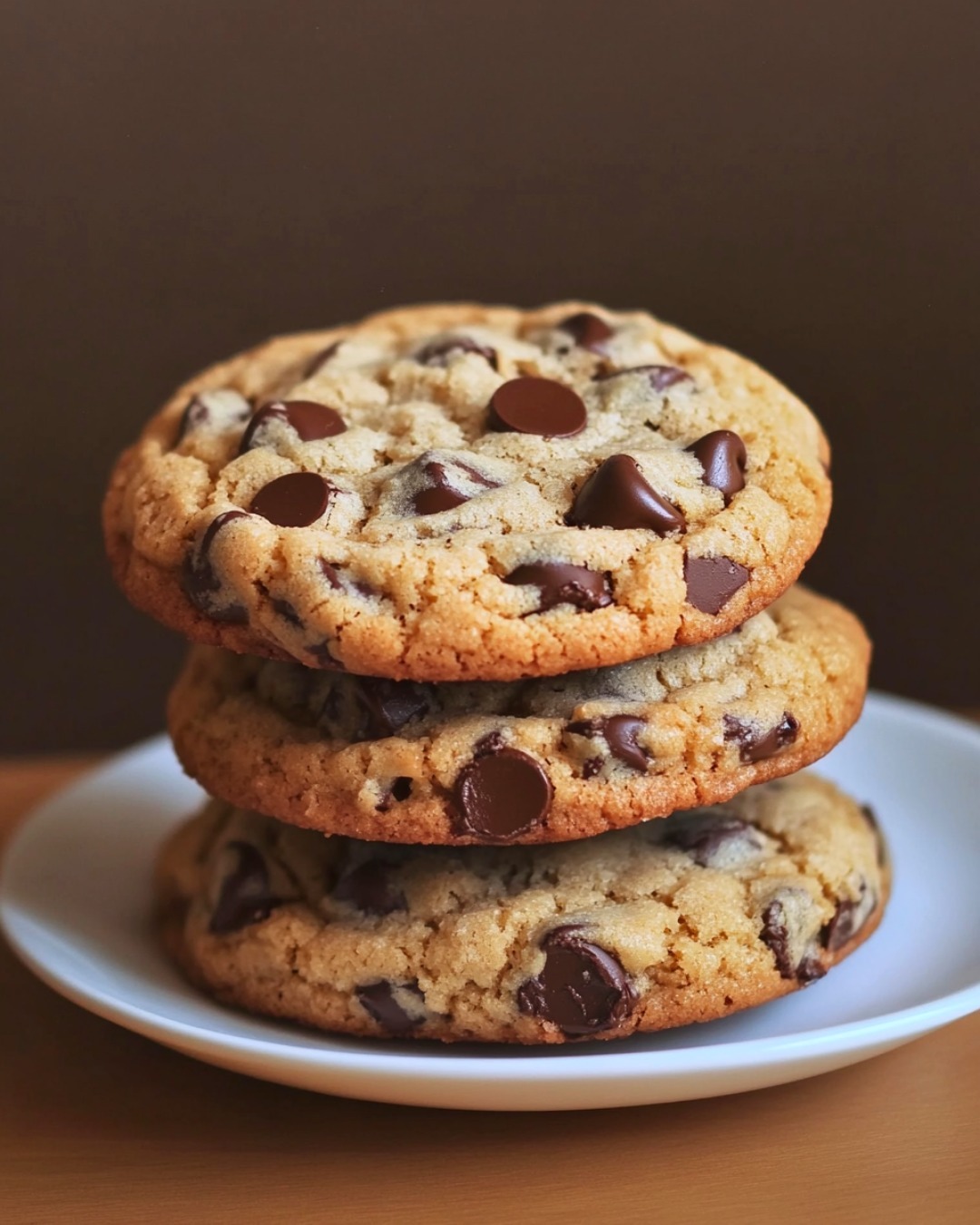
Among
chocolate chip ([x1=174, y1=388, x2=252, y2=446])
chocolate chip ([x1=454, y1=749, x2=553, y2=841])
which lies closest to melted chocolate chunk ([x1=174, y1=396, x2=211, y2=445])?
chocolate chip ([x1=174, y1=388, x2=252, y2=446])

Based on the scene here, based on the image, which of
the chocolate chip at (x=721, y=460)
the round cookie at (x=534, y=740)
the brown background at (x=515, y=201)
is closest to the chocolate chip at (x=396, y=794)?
the round cookie at (x=534, y=740)

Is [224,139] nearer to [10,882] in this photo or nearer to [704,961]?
[10,882]

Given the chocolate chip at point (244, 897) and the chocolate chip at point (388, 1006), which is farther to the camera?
the chocolate chip at point (244, 897)

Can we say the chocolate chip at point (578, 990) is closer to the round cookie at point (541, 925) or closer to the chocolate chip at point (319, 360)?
the round cookie at point (541, 925)

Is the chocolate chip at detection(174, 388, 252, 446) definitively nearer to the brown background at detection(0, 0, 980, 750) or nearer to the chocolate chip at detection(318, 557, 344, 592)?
the chocolate chip at detection(318, 557, 344, 592)

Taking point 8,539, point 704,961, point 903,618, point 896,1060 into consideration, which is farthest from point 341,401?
point 903,618

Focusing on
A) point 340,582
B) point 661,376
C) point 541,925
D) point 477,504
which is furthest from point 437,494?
point 541,925

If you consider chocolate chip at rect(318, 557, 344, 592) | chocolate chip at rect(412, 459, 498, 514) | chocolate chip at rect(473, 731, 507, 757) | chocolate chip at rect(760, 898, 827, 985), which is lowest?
chocolate chip at rect(760, 898, 827, 985)
